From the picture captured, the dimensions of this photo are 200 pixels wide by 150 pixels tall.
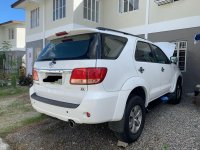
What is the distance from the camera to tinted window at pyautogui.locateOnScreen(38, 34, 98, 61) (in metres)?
3.30

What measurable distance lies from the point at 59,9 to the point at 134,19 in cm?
464

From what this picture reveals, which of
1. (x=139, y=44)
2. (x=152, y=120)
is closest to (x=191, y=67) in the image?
(x=152, y=120)

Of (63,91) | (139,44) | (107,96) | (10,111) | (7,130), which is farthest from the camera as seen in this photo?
(10,111)

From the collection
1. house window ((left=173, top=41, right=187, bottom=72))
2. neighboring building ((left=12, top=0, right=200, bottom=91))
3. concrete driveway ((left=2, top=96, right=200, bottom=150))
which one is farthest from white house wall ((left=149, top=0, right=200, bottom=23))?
concrete driveway ((left=2, top=96, right=200, bottom=150))

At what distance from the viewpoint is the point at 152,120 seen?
16.6 feet

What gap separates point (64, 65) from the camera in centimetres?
340

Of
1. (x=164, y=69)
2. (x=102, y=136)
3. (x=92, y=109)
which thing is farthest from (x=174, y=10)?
(x=92, y=109)

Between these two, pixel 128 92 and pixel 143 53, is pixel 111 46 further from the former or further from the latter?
pixel 143 53

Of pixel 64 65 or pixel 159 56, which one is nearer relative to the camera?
pixel 64 65

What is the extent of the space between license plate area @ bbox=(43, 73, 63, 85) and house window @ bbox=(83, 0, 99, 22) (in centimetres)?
912

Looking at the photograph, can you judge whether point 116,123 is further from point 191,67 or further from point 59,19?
point 59,19

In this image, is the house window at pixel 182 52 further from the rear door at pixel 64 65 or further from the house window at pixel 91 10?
the rear door at pixel 64 65

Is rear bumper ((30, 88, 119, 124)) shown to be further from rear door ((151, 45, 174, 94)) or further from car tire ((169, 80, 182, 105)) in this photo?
A: car tire ((169, 80, 182, 105))

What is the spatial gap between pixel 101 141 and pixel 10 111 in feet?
12.3
